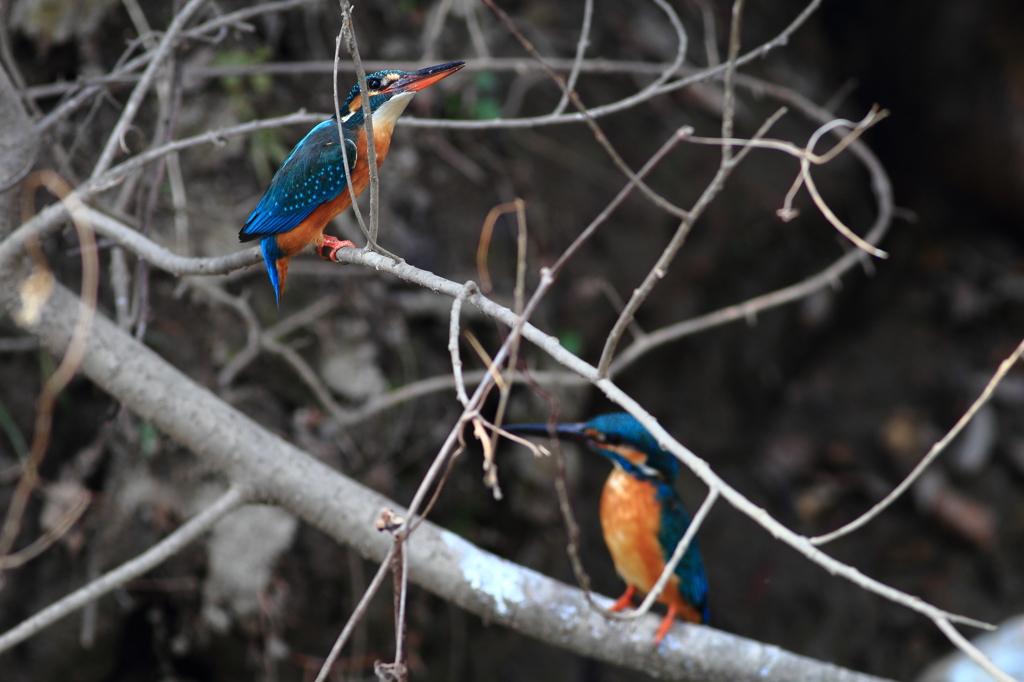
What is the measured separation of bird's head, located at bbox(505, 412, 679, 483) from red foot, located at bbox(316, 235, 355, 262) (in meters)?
0.96

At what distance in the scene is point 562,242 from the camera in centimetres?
425

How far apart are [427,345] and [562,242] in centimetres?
108

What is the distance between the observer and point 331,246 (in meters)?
1.72

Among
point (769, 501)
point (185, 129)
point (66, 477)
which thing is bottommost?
point (769, 501)

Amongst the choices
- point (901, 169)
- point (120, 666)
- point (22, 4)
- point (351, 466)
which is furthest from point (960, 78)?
point (120, 666)

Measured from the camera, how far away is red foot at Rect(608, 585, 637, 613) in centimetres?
285

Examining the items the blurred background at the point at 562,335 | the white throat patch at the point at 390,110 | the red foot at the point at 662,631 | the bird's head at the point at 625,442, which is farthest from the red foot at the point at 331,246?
the red foot at the point at 662,631

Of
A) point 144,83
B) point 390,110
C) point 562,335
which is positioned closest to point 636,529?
point 562,335

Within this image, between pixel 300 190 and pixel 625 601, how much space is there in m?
2.12

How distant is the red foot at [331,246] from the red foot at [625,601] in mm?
1730

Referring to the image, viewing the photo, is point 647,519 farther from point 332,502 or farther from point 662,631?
point 332,502

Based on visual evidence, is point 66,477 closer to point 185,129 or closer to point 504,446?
point 185,129

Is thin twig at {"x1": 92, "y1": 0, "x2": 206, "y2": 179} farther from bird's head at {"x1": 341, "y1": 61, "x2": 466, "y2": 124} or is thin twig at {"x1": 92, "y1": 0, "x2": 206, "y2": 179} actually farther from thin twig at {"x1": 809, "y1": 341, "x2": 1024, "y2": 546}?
thin twig at {"x1": 809, "y1": 341, "x2": 1024, "y2": 546}

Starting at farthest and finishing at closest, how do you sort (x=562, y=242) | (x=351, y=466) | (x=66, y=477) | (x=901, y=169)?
(x=901, y=169) → (x=562, y=242) → (x=351, y=466) → (x=66, y=477)
